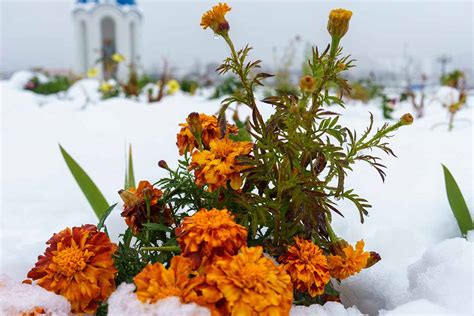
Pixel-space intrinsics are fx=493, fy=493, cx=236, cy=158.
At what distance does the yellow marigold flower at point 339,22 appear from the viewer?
0.64 m

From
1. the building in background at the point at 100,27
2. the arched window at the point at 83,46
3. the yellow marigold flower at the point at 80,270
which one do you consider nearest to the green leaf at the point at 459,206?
the yellow marigold flower at the point at 80,270

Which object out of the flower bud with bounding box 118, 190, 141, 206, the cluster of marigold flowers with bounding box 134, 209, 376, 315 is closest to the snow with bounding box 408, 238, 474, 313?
the cluster of marigold flowers with bounding box 134, 209, 376, 315

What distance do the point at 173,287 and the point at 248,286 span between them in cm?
10

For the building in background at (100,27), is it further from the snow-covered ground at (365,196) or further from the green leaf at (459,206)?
the green leaf at (459,206)

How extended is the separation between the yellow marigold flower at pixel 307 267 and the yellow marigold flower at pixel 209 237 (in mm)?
111

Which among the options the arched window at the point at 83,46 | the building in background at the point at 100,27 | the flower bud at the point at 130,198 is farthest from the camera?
the arched window at the point at 83,46

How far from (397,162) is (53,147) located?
174cm

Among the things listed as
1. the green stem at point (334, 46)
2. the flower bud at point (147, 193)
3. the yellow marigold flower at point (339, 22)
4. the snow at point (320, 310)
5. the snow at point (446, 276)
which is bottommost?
the snow at point (320, 310)

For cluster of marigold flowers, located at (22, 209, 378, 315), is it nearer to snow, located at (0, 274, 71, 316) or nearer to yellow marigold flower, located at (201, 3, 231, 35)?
snow, located at (0, 274, 71, 316)

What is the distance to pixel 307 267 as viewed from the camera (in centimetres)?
69

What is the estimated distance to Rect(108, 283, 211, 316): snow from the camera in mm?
581

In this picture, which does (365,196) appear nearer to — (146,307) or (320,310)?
(320,310)

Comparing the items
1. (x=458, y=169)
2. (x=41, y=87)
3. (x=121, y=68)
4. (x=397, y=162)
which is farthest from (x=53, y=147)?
(x=121, y=68)

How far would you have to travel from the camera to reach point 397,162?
1.55 metres
